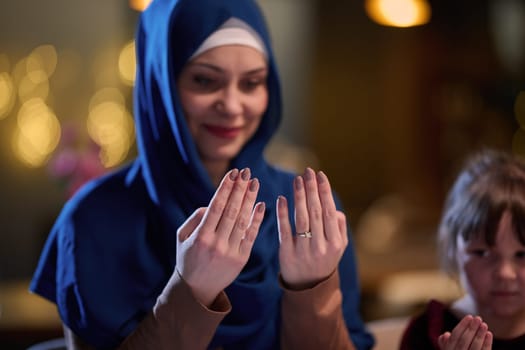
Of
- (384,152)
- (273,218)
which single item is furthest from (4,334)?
(384,152)

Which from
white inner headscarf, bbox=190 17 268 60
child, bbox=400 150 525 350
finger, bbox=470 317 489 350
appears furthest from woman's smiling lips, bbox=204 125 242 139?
finger, bbox=470 317 489 350

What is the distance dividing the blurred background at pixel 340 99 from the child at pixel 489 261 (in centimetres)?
230

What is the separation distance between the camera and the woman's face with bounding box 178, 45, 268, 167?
1175mm

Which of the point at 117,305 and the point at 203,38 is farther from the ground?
the point at 203,38

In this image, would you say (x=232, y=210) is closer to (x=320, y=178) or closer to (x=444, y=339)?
(x=320, y=178)

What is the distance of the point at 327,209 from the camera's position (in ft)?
3.25

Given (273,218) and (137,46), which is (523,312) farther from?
(137,46)

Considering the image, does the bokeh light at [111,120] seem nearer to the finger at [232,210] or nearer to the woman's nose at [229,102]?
the woman's nose at [229,102]

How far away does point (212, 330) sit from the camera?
1.00 meters

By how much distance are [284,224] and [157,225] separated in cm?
29

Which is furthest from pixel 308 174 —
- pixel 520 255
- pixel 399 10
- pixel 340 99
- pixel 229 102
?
pixel 340 99

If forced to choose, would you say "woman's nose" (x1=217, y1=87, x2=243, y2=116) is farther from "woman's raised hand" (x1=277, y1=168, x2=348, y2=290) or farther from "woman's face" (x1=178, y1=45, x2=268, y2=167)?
"woman's raised hand" (x1=277, y1=168, x2=348, y2=290)

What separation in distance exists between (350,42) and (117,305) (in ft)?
13.1

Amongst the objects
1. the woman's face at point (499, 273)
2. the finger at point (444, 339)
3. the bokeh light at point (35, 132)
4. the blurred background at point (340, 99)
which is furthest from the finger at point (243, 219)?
the bokeh light at point (35, 132)
